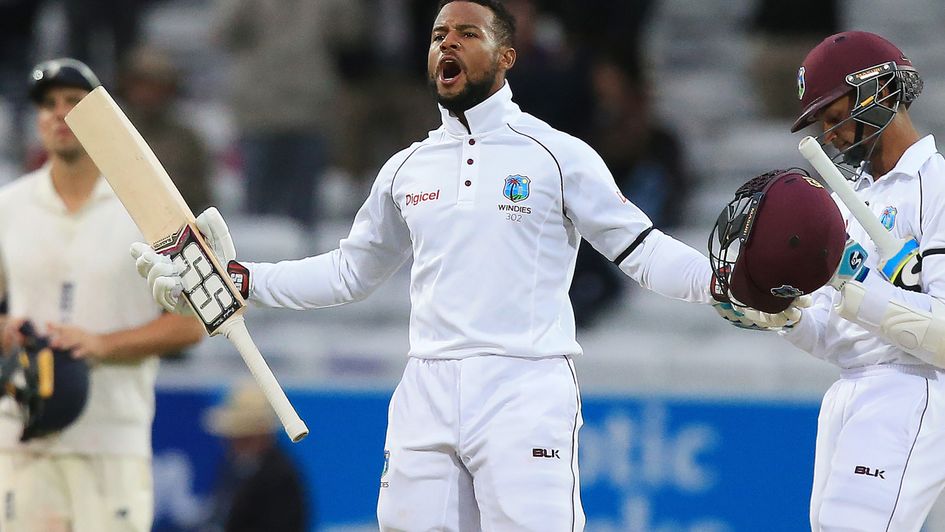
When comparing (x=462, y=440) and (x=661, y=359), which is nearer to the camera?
(x=462, y=440)

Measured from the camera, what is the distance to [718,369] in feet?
27.2

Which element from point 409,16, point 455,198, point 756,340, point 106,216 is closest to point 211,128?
point 409,16

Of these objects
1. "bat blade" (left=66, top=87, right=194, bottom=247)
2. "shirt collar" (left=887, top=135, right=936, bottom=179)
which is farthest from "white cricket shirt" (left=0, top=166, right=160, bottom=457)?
"shirt collar" (left=887, top=135, right=936, bottom=179)

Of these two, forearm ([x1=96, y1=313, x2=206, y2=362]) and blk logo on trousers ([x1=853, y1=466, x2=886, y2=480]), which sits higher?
forearm ([x1=96, y1=313, x2=206, y2=362])

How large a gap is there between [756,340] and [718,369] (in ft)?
1.79

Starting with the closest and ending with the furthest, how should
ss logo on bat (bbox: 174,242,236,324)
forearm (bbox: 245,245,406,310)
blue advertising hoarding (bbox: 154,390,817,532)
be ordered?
ss logo on bat (bbox: 174,242,236,324), forearm (bbox: 245,245,406,310), blue advertising hoarding (bbox: 154,390,817,532)

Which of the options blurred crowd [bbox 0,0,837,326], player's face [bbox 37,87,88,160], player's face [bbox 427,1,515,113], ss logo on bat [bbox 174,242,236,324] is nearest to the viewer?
player's face [bbox 427,1,515,113]

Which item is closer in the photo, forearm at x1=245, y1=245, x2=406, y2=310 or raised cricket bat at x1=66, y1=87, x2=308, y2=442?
raised cricket bat at x1=66, y1=87, x2=308, y2=442

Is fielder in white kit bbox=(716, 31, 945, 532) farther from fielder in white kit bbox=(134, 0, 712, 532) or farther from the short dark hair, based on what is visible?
the short dark hair

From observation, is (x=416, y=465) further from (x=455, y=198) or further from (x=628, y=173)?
(x=628, y=173)

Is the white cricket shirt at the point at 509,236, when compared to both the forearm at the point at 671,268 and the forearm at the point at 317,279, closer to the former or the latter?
the forearm at the point at 671,268

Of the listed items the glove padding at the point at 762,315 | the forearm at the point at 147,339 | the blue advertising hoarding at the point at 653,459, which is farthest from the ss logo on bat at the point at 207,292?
the blue advertising hoarding at the point at 653,459

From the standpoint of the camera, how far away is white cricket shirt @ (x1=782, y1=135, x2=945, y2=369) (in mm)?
4469

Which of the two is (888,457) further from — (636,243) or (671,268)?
(636,243)
